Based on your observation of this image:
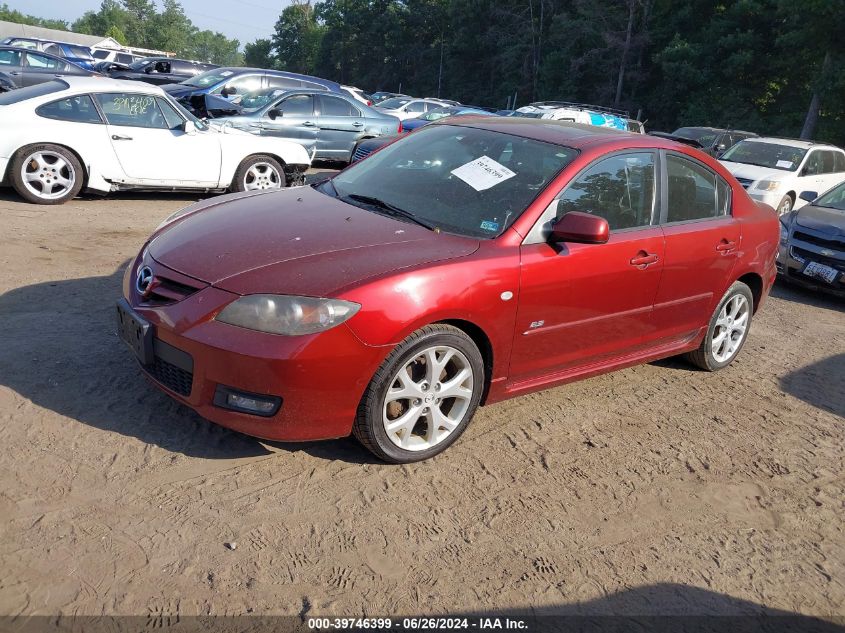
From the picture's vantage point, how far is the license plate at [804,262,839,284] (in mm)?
8227

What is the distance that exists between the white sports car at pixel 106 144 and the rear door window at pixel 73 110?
1cm

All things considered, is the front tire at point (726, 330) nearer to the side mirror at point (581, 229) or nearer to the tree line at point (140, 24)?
the side mirror at point (581, 229)

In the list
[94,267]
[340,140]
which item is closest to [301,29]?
[340,140]

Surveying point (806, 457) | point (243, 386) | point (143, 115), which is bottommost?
point (806, 457)

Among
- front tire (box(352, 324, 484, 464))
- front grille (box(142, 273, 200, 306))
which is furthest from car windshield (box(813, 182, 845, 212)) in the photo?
front grille (box(142, 273, 200, 306))

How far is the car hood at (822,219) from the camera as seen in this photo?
8.50m

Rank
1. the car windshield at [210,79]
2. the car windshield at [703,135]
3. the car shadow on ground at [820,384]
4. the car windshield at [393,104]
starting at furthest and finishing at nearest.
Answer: the car windshield at [393,104] → the car windshield at [703,135] → the car windshield at [210,79] → the car shadow on ground at [820,384]

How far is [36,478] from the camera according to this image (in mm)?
3258

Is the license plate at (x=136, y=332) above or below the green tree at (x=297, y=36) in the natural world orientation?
below

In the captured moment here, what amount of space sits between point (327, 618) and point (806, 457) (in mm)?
3146

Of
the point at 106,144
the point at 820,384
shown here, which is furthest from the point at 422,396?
the point at 106,144

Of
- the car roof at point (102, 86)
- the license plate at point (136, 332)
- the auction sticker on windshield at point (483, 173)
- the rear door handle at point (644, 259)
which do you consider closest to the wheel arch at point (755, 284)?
the rear door handle at point (644, 259)

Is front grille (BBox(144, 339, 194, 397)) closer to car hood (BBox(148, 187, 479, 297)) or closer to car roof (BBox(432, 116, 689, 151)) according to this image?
car hood (BBox(148, 187, 479, 297))

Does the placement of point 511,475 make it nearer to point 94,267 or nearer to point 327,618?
point 327,618
